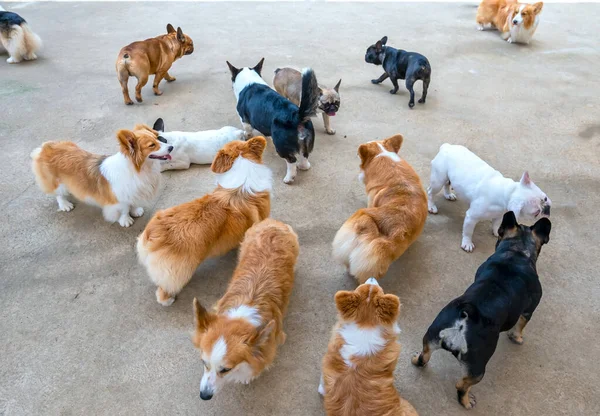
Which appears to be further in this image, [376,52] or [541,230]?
[376,52]

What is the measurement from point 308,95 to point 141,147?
5.05 feet

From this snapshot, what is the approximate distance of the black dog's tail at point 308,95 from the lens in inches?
140

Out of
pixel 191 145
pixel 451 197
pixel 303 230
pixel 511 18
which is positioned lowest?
pixel 303 230

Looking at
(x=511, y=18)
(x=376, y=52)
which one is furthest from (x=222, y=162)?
(x=511, y=18)

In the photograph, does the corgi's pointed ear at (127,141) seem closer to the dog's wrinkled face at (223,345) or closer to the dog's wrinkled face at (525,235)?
the dog's wrinkled face at (223,345)

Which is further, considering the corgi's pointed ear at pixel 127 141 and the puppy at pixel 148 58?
the puppy at pixel 148 58

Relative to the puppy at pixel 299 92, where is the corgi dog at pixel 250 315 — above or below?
below

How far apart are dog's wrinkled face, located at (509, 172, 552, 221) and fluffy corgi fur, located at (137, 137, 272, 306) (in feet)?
6.25

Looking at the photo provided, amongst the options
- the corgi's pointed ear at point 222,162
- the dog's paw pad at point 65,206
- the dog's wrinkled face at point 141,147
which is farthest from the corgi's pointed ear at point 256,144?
the dog's paw pad at point 65,206

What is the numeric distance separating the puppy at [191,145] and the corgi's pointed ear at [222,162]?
3.97 feet

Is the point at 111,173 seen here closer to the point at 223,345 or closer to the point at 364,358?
the point at 223,345

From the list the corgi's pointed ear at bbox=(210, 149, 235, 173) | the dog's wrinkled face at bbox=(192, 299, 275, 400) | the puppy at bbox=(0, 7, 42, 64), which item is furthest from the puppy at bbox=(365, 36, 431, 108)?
the puppy at bbox=(0, 7, 42, 64)

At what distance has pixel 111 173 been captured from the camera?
3.26 meters

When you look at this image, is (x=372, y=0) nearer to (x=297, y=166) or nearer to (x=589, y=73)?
(x=589, y=73)
